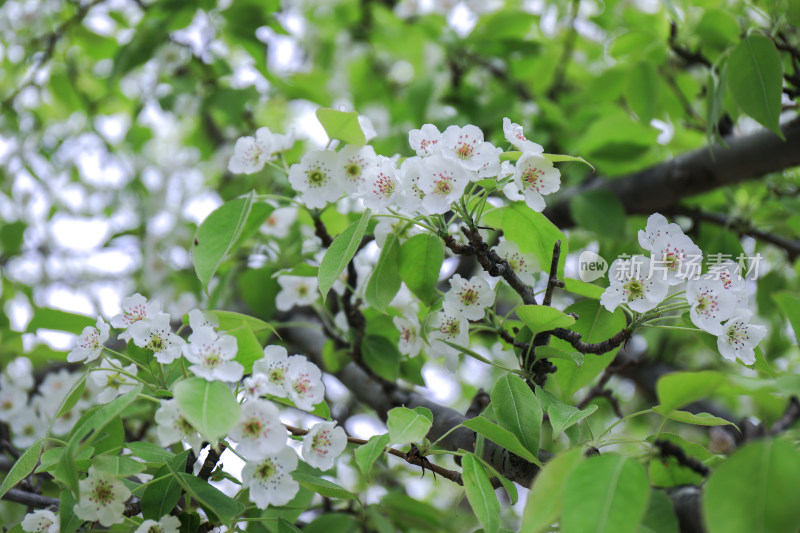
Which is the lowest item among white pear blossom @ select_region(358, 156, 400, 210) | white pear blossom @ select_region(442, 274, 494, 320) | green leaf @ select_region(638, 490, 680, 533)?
green leaf @ select_region(638, 490, 680, 533)

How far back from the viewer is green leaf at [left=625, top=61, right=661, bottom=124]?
1.89m

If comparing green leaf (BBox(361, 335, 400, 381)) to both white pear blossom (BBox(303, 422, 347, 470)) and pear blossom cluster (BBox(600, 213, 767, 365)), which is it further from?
pear blossom cluster (BBox(600, 213, 767, 365))

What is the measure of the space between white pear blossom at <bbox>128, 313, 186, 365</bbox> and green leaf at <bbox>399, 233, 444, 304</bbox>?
1.42 ft

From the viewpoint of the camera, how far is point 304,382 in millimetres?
1090

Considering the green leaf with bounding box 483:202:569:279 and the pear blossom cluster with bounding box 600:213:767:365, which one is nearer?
the pear blossom cluster with bounding box 600:213:767:365

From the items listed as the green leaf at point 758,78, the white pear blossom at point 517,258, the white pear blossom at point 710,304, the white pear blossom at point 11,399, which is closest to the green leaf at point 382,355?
the white pear blossom at point 517,258

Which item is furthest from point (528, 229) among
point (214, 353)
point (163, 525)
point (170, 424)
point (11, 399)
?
point (11, 399)

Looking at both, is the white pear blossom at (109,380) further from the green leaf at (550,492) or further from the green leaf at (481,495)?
the green leaf at (550,492)

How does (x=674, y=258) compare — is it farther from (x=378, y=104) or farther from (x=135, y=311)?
(x=378, y=104)

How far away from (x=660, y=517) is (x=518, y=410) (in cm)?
26

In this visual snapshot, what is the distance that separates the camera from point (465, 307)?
1188 millimetres

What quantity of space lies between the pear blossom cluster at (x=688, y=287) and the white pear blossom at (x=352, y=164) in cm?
51

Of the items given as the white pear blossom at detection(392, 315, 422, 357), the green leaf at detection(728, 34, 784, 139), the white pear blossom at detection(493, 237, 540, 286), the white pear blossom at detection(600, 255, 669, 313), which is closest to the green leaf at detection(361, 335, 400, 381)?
the white pear blossom at detection(392, 315, 422, 357)

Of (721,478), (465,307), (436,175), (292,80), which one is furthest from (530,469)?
(292,80)
